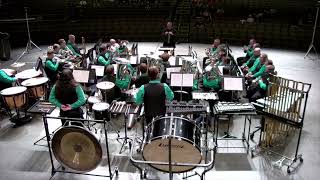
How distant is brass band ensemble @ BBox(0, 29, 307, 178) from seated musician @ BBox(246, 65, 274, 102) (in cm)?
3

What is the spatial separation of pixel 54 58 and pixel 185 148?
6338 millimetres

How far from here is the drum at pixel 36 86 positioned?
8.20 meters

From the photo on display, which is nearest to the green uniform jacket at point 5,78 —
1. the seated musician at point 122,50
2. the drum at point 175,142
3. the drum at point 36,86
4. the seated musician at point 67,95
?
the drum at point 36,86

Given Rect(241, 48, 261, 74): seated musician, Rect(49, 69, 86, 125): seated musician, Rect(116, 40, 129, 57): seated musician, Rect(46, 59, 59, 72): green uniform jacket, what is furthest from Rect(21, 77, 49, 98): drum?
Rect(241, 48, 261, 74): seated musician

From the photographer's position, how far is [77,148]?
527 centimetres

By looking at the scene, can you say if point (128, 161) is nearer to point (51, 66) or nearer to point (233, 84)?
point (233, 84)

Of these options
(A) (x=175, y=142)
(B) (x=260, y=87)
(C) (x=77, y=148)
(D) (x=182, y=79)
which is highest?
(D) (x=182, y=79)

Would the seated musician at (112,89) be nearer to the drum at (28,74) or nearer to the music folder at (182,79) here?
the music folder at (182,79)

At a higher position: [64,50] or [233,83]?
[64,50]

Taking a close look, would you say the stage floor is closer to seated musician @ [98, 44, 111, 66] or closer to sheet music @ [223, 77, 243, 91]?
sheet music @ [223, 77, 243, 91]

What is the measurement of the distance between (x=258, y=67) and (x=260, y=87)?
1.32m

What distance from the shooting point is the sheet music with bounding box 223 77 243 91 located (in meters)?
7.62

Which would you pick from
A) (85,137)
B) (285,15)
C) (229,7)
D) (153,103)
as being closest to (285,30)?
(285,15)

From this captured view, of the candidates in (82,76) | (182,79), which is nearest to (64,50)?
(82,76)
